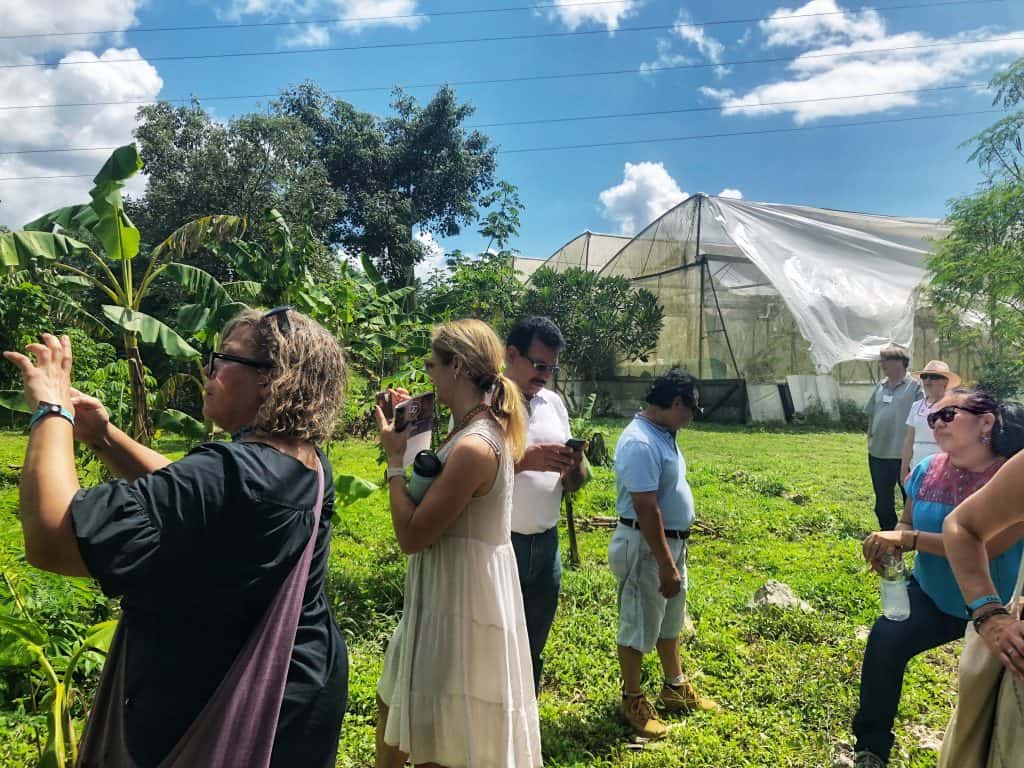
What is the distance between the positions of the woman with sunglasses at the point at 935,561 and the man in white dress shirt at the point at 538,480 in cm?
134

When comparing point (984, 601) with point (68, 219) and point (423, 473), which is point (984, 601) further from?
point (68, 219)

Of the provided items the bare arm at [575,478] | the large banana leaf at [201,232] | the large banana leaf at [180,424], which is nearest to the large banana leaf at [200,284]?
the large banana leaf at [201,232]

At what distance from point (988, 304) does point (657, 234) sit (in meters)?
9.98

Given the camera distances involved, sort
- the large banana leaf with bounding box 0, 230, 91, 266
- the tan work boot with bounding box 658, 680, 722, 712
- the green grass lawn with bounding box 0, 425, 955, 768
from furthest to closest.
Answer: the large banana leaf with bounding box 0, 230, 91, 266 → the tan work boot with bounding box 658, 680, 722, 712 → the green grass lawn with bounding box 0, 425, 955, 768

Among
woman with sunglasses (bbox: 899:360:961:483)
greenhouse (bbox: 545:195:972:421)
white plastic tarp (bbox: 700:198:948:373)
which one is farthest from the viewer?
greenhouse (bbox: 545:195:972:421)

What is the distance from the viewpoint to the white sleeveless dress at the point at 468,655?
6.68ft

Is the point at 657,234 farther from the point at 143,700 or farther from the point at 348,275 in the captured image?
the point at 143,700

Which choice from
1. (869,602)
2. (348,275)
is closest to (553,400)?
(869,602)

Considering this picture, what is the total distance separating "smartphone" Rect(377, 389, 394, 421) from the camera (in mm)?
2291

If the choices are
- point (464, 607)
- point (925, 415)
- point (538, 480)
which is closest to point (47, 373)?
point (464, 607)

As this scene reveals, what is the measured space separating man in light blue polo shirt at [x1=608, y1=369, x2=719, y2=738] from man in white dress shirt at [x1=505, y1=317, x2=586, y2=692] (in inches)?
14.8

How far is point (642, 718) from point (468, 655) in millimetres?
1735

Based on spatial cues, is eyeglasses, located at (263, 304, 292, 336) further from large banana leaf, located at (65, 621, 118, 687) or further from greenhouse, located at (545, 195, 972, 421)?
greenhouse, located at (545, 195, 972, 421)

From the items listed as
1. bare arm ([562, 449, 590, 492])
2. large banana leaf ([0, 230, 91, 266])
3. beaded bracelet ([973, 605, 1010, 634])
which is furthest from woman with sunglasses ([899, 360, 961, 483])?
large banana leaf ([0, 230, 91, 266])
